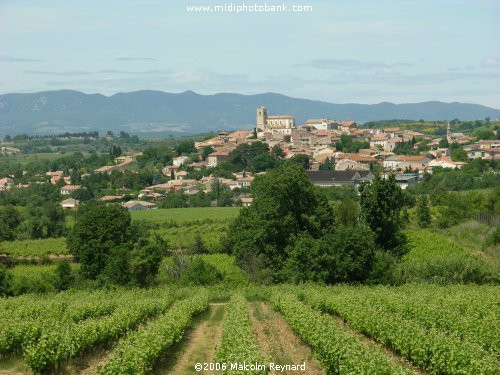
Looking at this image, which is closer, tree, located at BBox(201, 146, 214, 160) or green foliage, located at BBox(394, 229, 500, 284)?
green foliage, located at BBox(394, 229, 500, 284)

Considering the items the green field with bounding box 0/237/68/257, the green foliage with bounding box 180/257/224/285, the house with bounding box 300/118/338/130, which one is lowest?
the green field with bounding box 0/237/68/257

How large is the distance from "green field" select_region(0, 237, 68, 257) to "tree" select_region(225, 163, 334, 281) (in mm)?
15704

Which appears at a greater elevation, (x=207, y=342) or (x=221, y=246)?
(x=207, y=342)

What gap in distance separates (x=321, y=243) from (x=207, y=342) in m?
14.7

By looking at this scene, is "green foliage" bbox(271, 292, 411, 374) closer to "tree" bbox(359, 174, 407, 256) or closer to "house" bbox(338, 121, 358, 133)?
"tree" bbox(359, 174, 407, 256)

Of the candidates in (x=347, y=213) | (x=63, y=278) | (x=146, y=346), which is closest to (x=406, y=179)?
(x=347, y=213)

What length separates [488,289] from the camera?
26766mm

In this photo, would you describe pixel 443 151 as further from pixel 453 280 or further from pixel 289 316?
pixel 289 316

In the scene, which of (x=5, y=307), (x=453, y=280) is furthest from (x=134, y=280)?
(x=453, y=280)

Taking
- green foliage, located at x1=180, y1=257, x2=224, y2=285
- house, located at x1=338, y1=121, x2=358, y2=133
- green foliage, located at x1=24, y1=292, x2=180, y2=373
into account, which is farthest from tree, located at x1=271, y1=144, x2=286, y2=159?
green foliage, located at x1=24, y1=292, x2=180, y2=373

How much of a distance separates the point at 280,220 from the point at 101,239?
9.18m

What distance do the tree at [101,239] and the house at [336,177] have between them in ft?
189

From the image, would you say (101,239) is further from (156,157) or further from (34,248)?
(156,157)

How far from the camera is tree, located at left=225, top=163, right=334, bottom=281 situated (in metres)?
37.4
